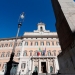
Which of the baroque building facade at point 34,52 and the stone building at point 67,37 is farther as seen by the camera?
the baroque building facade at point 34,52

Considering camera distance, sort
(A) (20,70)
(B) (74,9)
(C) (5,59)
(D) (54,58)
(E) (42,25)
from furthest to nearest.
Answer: (E) (42,25)
(C) (5,59)
(D) (54,58)
(A) (20,70)
(B) (74,9)

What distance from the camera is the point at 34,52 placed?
83.2ft

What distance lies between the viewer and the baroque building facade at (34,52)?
73.9ft

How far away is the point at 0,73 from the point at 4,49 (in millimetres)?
6829

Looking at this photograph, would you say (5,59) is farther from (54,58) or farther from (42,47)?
(54,58)

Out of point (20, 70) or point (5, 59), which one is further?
point (5, 59)

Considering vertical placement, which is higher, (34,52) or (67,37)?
(34,52)

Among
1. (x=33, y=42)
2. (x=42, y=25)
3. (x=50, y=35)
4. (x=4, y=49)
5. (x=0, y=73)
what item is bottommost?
(x=0, y=73)

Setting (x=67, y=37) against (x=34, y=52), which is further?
(x=34, y=52)

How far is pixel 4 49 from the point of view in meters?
27.0

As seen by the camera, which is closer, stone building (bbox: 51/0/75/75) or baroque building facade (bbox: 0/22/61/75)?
stone building (bbox: 51/0/75/75)

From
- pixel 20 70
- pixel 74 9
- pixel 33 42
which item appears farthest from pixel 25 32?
pixel 74 9

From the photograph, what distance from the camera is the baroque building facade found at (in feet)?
73.9

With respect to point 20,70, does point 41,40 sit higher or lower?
higher
